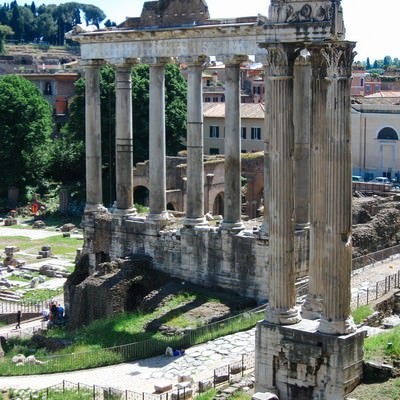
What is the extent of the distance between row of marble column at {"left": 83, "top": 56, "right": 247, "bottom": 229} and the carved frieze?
31.4ft

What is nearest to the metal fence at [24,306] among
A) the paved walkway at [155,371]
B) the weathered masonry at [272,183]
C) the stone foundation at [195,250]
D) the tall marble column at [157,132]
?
the stone foundation at [195,250]

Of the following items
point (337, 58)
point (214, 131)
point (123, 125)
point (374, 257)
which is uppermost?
point (337, 58)

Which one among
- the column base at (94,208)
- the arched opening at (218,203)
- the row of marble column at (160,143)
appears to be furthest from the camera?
the arched opening at (218,203)

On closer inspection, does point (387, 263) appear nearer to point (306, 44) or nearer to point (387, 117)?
point (306, 44)

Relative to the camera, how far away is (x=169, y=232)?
96.4 feet

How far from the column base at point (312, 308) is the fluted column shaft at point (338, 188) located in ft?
4.10

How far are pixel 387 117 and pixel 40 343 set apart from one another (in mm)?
33933

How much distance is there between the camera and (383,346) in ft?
60.1

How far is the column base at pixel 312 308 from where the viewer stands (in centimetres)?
1827

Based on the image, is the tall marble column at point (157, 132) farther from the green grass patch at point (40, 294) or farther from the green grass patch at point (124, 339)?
the green grass patch at point (40, 294)

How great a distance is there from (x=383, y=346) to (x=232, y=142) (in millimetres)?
10628

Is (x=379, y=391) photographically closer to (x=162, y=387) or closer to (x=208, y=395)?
(x=208, y=395)

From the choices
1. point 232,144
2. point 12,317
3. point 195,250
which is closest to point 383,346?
point 232,144

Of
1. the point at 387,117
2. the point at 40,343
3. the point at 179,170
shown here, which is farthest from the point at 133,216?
the point at 387,117
